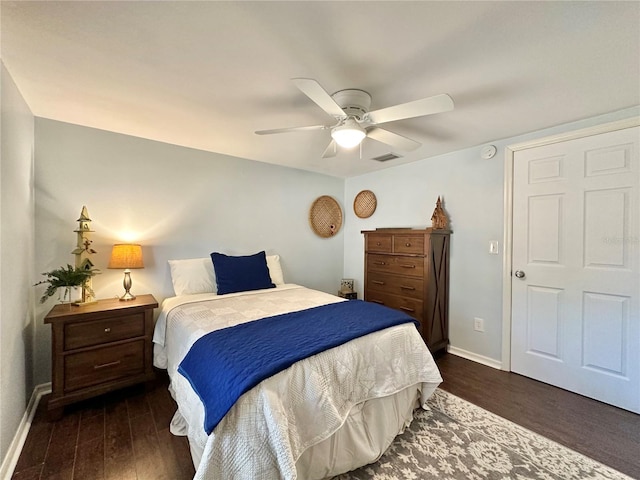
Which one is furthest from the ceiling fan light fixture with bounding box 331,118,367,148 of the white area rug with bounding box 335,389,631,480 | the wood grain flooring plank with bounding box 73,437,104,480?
the wood grain flooring plank with bounding box 73,437,104,480

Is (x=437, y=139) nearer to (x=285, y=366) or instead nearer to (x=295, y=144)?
(x=295, y=144)

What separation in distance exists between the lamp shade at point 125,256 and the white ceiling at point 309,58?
107 centimetres

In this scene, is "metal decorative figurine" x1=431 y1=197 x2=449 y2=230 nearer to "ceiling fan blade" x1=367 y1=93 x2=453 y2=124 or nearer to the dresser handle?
"ceiling fan blade" x1=367 y1=93 x2=453 y2=124

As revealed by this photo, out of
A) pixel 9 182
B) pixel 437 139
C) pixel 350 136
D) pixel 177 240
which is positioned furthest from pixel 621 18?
pixel 177 240

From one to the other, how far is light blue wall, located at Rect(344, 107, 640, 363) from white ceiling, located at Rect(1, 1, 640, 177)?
0.63 metres

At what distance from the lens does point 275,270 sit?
3.25 metres

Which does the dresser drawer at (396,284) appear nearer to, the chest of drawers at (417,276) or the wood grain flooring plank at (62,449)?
the chest of drawers at (417,276)

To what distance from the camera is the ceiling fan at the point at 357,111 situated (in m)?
1.40

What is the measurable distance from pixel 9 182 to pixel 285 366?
1896 mm

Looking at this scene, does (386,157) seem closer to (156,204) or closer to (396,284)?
(396,284)

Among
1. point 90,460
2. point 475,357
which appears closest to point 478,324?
point 475,357

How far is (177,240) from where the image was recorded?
282cm

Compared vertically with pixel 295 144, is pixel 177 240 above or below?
below

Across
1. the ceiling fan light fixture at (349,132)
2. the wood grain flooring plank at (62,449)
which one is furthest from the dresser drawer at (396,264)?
the wood grain flooring plank at (62,449)
